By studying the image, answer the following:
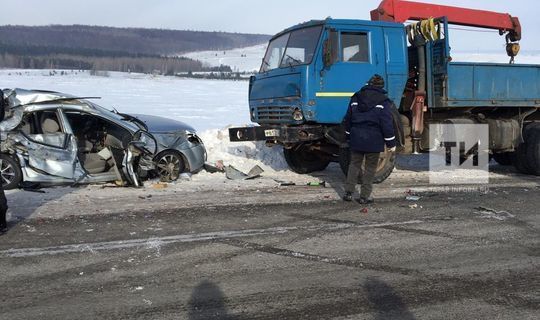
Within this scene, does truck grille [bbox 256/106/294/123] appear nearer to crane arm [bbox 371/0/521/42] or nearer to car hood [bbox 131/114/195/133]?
car hood [bbox 131/114/195/133]

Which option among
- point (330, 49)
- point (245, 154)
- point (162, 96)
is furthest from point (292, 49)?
point (162, 96)

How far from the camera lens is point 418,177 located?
9.98 meters

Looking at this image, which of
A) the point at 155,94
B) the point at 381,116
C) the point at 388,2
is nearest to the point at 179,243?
the point at 381,116

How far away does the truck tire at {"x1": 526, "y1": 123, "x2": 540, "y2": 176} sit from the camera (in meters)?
10.1

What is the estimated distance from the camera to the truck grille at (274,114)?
866 centimetres

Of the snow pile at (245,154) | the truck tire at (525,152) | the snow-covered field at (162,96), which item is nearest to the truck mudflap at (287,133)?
the snow pile at (245,154)

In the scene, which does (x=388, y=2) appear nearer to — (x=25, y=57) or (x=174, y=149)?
(x=174, y=149)

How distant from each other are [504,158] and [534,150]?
3.98 ft

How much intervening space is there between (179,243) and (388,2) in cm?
690

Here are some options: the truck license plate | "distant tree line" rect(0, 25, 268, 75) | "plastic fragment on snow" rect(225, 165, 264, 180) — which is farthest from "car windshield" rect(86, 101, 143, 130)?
"distant tree line" rect(0, 25, 268, 75)

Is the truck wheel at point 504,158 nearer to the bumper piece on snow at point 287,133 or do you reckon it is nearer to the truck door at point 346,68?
the truck door at point 346,68

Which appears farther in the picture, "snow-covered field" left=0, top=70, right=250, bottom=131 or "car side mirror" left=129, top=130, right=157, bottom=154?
"snow-covered field" left=0, top=70, right=250, bottom=131

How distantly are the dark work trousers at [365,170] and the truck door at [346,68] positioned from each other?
136cm

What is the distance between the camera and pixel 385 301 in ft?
12.5
